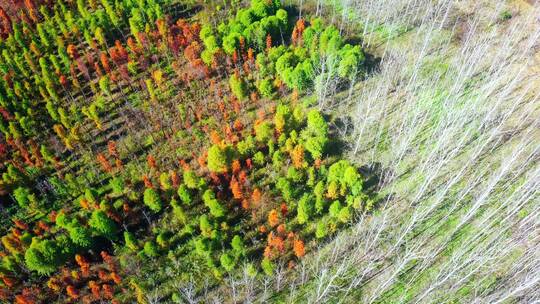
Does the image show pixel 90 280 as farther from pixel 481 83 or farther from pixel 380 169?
pixel 481 83

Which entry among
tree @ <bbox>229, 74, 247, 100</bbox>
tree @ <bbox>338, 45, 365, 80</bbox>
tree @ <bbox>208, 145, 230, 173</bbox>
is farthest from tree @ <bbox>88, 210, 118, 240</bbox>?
tree @ <bbox>338, 45, 365, 80</bbox>

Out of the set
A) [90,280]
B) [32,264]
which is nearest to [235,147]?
[90,280]

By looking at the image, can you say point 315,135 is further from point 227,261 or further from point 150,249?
point 150,249

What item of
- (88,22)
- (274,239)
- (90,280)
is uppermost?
(88,22)

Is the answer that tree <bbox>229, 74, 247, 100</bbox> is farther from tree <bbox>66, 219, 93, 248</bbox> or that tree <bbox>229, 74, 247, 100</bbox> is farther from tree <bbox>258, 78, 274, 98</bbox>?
tree <bbox>66, 219, 93, 248</bbox>

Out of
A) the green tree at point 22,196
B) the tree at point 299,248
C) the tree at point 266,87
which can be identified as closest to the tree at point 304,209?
the tree at point 299,248

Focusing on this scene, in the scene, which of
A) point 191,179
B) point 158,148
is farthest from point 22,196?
point 191,179
